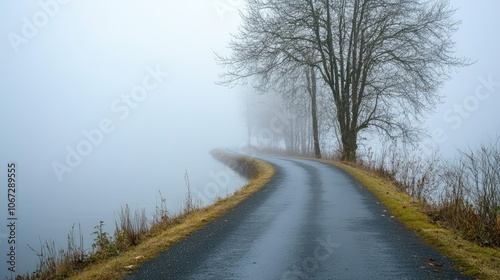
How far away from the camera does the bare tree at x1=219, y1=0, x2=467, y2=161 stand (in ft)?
72.0

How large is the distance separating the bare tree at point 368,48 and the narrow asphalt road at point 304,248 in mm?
14200

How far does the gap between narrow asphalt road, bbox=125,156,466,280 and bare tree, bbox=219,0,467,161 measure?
14200 mm

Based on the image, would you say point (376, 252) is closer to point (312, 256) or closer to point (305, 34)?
point (312, 256)

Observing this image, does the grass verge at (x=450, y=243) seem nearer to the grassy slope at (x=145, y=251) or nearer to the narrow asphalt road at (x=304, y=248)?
the narrow asphalt road at (x=304, y=248)

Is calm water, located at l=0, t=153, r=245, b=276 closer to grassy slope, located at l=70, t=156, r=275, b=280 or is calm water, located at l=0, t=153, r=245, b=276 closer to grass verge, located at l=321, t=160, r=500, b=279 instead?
grassy slope, located at l=70, t=156, r=275, b=280

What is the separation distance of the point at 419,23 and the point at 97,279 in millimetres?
21730

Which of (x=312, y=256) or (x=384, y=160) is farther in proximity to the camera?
(x=384, y=160)

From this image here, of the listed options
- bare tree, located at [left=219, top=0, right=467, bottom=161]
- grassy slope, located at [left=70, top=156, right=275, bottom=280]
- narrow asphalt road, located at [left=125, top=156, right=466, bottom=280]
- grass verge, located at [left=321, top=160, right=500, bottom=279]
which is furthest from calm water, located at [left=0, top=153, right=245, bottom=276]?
grass verge, located at [left=321, top=160, right=500, bottom=279]

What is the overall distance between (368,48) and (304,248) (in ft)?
65.0

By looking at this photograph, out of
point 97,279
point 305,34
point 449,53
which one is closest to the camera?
point 97,279

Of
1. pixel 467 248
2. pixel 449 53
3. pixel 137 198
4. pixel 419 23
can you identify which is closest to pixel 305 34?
pixel 419 23

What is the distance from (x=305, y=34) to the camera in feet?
82.7

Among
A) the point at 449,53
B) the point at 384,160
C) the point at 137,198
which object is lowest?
the point at 137,198

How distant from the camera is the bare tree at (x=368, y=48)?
2194 cm
